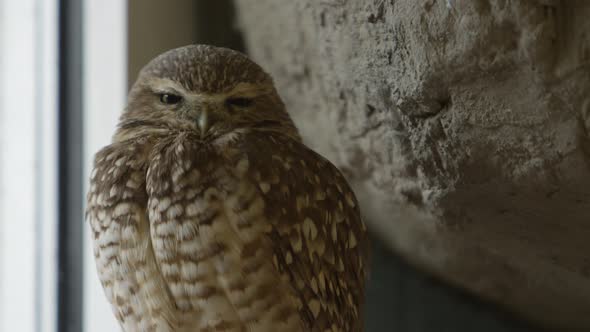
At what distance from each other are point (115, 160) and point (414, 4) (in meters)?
0.53

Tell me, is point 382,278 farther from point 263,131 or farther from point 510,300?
point 263,131

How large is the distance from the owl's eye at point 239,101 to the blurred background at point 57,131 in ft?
1.41

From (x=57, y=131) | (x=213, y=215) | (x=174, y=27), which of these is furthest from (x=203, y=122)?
(x=174, y=27)

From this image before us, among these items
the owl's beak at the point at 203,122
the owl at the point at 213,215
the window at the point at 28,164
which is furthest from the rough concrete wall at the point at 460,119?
the window at the point at 28,164

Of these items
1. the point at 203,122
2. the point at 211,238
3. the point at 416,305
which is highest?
the point at 203,122

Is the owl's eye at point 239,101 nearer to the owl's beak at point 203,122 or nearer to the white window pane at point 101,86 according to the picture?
the owl's beak at point 203,122

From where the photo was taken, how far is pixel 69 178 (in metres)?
1.56

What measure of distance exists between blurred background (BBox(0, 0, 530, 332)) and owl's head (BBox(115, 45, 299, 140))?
34 cm

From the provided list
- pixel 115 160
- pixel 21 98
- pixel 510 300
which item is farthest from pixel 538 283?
pixel 21 98

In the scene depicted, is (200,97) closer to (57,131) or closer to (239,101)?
(239,101)

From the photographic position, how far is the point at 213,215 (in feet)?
3.42

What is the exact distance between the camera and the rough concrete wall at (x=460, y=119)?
1091 millimetres

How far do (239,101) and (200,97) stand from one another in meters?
0.08

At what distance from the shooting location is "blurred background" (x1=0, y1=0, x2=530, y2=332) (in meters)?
1.45
